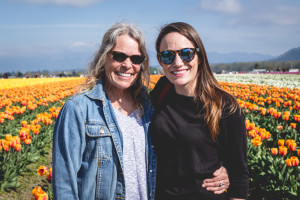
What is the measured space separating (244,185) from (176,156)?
66cm

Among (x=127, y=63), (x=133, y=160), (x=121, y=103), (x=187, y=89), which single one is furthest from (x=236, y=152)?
(x=127, y=63)

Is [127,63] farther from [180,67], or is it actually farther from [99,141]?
[99,141]

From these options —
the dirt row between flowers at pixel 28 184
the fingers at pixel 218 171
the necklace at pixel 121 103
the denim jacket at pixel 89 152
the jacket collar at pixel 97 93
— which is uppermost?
the jacket collar at pixel 97 93

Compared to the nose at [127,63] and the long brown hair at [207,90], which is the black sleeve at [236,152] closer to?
the long brown hair at [207,90]

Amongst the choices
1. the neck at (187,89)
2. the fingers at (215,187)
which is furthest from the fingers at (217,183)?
the neck at (187,89)

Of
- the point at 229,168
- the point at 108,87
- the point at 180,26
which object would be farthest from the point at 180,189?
the point at 180,26

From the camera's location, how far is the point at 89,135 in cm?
213

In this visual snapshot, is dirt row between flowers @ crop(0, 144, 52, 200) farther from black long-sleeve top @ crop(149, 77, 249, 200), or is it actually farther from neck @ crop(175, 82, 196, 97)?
neck @ crop(175, 82, 196, 97)

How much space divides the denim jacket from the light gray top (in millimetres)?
51

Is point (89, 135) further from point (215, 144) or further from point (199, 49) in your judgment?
point (199, 49)

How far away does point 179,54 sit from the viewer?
2414mm

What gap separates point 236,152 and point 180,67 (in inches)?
35.3

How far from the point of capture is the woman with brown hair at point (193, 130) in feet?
7.46

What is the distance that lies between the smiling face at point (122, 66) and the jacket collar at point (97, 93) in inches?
5.1
